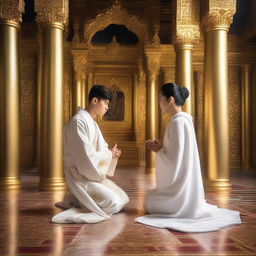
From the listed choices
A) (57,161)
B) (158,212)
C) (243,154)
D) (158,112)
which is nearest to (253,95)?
(243,154)

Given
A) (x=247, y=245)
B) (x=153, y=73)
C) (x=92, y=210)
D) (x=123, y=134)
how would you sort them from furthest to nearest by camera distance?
(x=123, y=134)
(x=153, y=73)
(x=92, y=210)
(x=247, y=245)

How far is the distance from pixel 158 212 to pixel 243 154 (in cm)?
1149

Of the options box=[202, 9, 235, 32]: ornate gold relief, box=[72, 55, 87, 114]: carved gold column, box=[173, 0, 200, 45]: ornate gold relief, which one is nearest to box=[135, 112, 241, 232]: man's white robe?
box=[202, 9, 235, 32]: ornate gold relief

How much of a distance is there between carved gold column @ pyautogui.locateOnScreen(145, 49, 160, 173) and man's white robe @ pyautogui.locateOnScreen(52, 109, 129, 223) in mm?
9159

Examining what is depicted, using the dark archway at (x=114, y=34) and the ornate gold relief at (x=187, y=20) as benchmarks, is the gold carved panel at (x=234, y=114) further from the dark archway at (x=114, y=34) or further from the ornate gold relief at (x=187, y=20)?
the ornate gold relief at (x=187, y=20)

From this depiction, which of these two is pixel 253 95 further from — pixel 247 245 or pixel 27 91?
pixel 247 245

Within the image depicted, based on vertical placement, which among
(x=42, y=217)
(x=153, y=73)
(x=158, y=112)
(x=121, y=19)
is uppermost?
(x=121, y=19)

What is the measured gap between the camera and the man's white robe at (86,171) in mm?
5020

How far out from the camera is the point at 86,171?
5078 mm

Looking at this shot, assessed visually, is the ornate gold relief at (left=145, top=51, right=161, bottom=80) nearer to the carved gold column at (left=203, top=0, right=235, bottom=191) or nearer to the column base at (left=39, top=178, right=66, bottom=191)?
the carved gold column at (left=203, top=0, right=235, bottom=191)

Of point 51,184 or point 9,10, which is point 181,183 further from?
point 9,10

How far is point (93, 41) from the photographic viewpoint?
56.6 ft

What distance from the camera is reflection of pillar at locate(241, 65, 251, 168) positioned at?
15.7m

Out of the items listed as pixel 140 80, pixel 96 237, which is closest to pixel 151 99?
pixel 140 80
